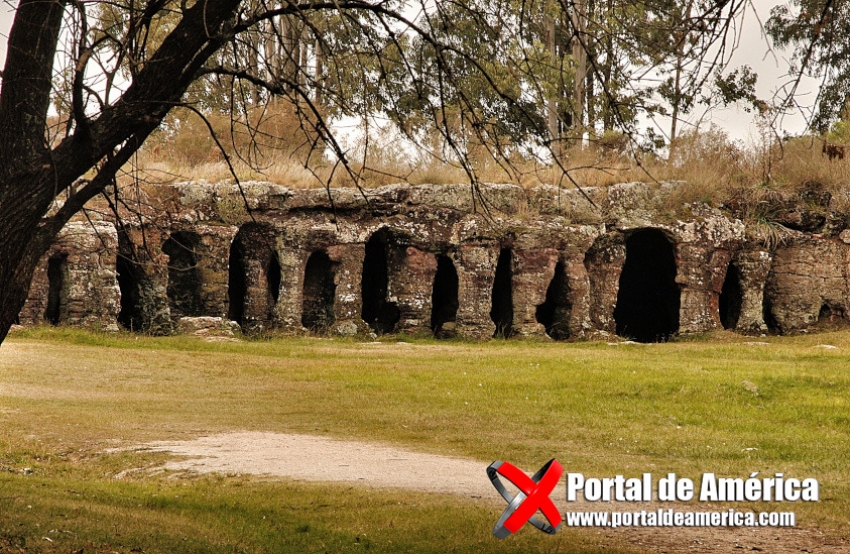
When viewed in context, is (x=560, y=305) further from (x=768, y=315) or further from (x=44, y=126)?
(x=44, y=126)

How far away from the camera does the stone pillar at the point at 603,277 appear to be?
2661 cm

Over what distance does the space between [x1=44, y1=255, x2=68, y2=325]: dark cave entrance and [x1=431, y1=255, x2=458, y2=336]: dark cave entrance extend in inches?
361

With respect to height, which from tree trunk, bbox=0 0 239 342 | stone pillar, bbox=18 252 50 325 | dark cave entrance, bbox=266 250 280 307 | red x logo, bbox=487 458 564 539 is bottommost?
red x logo, bbox=487 458 564 539

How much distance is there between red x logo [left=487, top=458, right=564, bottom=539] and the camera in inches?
325

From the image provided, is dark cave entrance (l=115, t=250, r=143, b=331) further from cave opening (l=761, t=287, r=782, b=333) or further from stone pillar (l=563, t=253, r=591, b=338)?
cave opening (l=761, t=287, r=782, b=333)

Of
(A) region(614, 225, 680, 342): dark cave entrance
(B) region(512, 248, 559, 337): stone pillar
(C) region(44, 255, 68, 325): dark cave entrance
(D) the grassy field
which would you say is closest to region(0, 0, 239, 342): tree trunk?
(D) the grassy field

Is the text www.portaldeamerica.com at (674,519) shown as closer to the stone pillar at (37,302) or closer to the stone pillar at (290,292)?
the stone pillar at (290,292)

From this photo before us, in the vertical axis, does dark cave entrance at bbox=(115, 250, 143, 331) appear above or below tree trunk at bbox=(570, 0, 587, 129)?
below

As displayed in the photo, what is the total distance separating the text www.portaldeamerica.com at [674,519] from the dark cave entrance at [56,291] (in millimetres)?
16622

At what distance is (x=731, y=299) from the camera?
28422 mm

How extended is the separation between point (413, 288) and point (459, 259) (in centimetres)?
132

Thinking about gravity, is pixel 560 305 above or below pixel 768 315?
above

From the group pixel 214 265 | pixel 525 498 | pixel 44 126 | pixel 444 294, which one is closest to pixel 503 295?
pixel 444 294

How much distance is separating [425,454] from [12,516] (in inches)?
212
